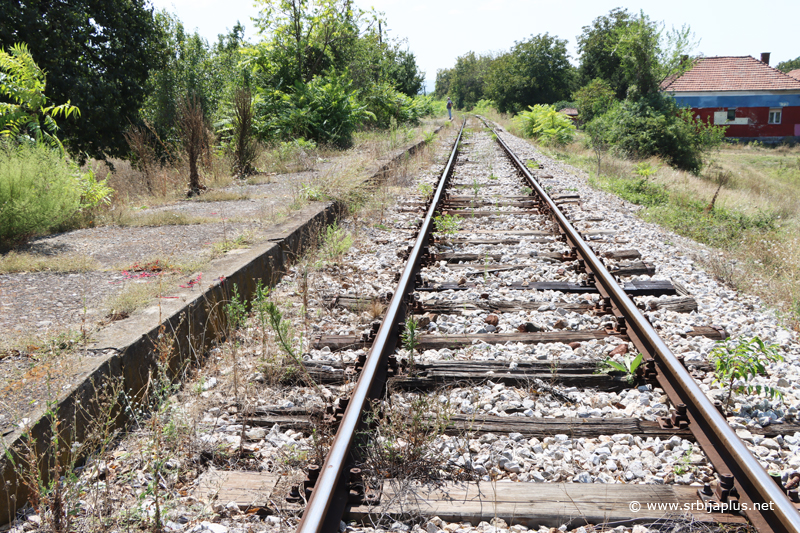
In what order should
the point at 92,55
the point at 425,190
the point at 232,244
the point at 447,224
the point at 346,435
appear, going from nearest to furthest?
the point at 346,435 < the point at 232,244 < the point at 447,224 < the point at 425,190 < the point at 92,55

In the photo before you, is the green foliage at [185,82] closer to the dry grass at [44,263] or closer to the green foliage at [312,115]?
the green foliage at [312,115]

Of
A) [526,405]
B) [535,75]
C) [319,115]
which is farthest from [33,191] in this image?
[535,75]

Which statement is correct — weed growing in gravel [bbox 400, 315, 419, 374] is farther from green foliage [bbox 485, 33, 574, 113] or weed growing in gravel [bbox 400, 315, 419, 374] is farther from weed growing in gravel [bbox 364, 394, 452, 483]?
green foliage [bbox 485, 33, 574, 113]

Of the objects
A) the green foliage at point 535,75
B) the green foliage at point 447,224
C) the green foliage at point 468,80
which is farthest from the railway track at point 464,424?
the green foliage at point 468,80

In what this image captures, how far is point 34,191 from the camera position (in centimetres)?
559

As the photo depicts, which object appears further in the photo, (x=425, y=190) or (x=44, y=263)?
(x=425, y=190)

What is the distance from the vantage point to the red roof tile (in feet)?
143

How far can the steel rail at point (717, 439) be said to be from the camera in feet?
6.33

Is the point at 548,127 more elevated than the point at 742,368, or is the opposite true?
the point at 548,127

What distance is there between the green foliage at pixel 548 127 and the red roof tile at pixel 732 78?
20.9 metres

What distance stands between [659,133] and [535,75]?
39.4 metres

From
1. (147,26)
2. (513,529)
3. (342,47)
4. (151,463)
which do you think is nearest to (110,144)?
(147,26)

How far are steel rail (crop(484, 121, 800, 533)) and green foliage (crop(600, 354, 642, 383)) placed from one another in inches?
4.6

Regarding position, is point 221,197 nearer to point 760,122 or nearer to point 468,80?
point 760,122
